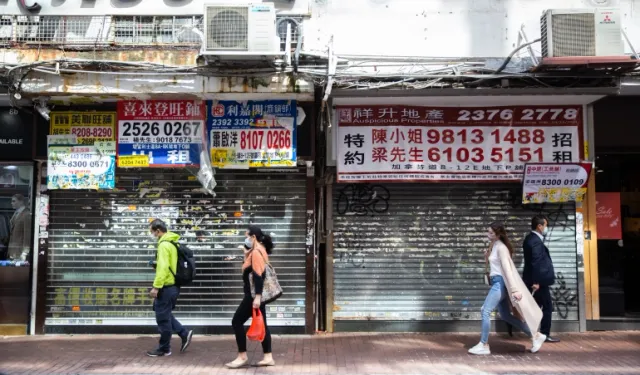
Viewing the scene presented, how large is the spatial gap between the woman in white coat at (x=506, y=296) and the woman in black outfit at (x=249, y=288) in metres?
2.73

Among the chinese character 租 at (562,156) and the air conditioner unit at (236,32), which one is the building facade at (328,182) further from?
the air conditioner unit at (236,32)

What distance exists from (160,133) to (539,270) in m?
5.78

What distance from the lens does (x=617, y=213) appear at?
29.8 feet

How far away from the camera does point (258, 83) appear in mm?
8062

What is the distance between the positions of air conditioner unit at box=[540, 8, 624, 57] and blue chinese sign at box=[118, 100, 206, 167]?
5033 mm

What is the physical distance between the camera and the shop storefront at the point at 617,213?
8922 millimetres

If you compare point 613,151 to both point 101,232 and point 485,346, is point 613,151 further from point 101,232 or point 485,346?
point 101,232

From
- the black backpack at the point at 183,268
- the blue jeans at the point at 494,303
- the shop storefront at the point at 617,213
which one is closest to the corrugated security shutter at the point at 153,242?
the black backpack at the point at 183,268

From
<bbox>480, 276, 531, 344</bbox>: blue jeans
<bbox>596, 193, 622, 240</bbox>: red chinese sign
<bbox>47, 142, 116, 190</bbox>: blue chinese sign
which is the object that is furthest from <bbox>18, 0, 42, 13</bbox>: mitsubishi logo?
<bbox>596, 193, 622, 240</bbox>: red chinese sign

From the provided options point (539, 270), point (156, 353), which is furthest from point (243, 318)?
point (539, 270)

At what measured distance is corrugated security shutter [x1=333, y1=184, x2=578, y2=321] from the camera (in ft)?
29.0

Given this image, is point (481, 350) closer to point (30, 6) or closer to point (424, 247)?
point (424, 247)

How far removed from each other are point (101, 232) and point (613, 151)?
8.12 metres

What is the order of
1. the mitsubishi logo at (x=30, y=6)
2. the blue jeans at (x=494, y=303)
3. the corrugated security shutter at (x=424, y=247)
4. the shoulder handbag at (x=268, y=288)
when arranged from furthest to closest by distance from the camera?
the corrugated security shutter at (x=424, y=247) → the mitsubishi logo at (x=30, y=6) → the blue jeans at (x=494, y=303) → the shoulder handbag at (x=268, y=288)
